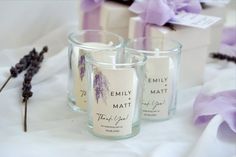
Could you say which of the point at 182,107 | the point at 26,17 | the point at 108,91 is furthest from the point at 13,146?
the point at 26,17

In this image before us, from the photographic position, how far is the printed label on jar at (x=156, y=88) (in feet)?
1.76

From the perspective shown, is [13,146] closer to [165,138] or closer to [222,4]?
[165,138]

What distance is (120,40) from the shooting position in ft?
1.88

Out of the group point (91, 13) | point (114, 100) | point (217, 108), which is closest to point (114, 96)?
point (114, 100)

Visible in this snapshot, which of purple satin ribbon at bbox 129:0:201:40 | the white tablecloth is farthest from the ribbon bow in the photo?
the white tablecloth

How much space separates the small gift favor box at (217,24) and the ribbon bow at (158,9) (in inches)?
3.2

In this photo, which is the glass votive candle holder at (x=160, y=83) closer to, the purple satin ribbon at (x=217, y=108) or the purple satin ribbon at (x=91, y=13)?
the purple satin ribbon at (x=217, y=108)

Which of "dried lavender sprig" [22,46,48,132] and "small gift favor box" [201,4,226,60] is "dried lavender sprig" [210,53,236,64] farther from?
"dried lavender sprig" [22,46,48,132]

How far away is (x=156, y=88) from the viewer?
0.54 m

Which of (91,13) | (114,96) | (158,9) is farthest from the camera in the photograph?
(91,13)

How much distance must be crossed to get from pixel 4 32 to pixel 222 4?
34cm

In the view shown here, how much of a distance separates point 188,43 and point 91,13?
0.16 metres

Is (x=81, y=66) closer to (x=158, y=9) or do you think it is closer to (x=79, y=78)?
(x=79, y=78)

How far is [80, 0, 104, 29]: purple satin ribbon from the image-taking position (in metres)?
0.69
